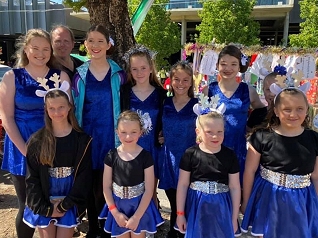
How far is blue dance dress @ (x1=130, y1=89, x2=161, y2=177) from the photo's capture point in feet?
9.72

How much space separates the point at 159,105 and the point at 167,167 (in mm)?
560

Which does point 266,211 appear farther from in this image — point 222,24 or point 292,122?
point 222,24

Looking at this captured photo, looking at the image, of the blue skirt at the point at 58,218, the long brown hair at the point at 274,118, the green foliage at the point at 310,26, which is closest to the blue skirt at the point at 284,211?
the long brown hair at the point at 274,118

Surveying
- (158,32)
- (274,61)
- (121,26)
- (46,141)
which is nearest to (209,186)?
(46,141)

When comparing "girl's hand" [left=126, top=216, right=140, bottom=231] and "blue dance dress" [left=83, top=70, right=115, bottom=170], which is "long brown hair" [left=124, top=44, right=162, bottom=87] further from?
"girl's hand" [left=126, top=216, right=140, bottom=231]

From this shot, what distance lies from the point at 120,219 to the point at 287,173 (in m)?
1.28

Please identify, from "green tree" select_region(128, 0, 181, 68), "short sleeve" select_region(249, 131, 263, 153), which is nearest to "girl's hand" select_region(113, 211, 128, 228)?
"short sleeve" select_region(249, 131, 263, 153)

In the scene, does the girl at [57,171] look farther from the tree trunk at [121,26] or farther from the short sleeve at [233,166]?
the tree trunk at [121,26]

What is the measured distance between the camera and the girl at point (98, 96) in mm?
2867

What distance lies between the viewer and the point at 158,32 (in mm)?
20297

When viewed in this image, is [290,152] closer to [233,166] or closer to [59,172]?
[233,166]

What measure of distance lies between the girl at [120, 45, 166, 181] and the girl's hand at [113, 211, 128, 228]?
595 millimetres

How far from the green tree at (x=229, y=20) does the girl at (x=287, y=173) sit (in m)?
18.0

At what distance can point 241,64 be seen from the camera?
10.1 ft
